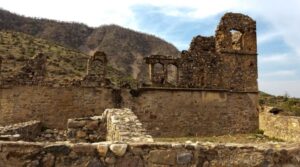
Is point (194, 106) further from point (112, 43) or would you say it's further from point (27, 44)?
point (112, 43)

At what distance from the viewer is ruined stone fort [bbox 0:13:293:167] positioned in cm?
406

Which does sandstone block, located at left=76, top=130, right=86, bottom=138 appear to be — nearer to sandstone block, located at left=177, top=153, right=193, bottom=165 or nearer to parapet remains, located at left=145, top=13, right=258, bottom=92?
sandstone block, located at left=177, top=153, right=193, bottom=165

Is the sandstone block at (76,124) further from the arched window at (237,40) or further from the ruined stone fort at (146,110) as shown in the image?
the arched window at (237,40)

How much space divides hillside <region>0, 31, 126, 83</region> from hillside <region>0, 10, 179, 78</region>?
21385 millimetres

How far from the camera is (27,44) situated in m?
46.1

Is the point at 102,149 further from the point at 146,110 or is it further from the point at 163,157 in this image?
the point at 146,110

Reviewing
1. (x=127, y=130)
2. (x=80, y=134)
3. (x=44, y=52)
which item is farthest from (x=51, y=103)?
(x=44, y=52)

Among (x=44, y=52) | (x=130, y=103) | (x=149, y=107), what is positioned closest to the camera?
(x=130, y=103)

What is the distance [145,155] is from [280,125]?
15.2m

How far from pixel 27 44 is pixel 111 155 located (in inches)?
1755

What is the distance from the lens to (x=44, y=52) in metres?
43.1

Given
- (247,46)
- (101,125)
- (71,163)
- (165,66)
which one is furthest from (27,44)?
(71,163)

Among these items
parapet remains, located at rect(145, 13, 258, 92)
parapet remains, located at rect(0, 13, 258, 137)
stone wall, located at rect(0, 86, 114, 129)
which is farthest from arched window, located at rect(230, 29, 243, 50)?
stone wall, located at rect(0, 86, 114, 129)

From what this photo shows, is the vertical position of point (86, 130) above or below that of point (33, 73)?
below
